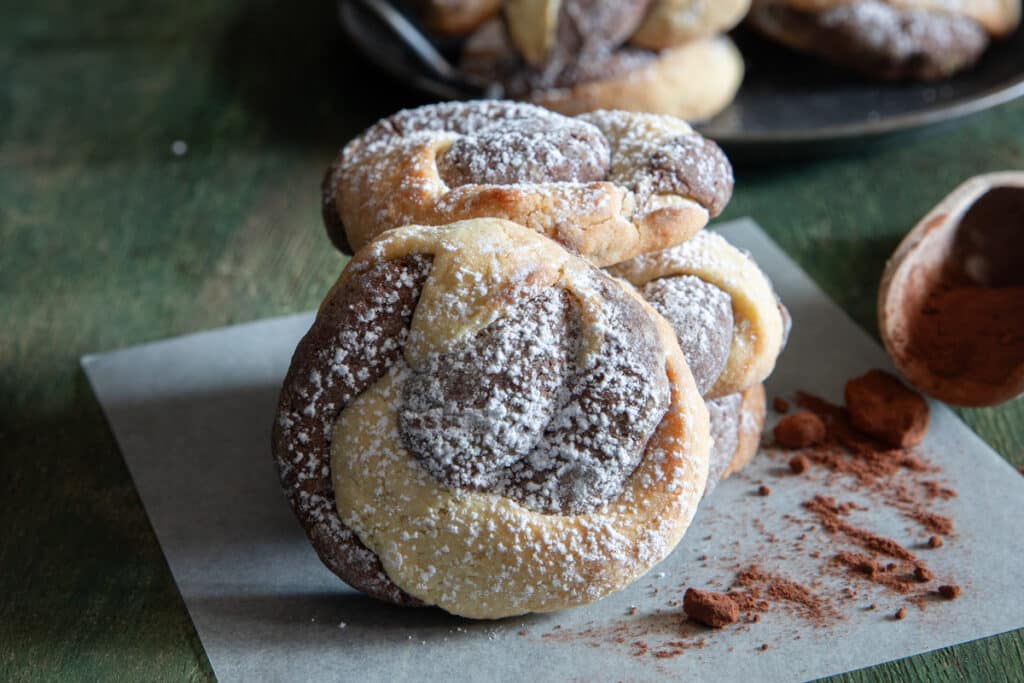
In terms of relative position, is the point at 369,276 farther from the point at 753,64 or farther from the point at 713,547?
the point at 753,64

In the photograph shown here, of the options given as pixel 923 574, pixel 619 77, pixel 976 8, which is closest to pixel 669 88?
pixel 619 77

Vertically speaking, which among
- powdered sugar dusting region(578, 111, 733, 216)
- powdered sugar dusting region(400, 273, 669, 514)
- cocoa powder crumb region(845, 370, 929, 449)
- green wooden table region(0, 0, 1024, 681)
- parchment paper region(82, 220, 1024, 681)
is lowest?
green wooden table region(0, 0, 1024, 681)

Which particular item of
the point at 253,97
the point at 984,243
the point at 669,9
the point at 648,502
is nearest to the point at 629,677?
the point at 648,502

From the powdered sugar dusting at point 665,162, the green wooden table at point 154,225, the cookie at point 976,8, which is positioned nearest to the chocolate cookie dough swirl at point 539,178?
the powdered sugar dusting at point 665,162

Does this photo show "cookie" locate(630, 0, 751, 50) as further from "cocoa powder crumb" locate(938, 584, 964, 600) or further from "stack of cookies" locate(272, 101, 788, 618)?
"cocoa powder crumb" locate(938, 584, 964, 600)

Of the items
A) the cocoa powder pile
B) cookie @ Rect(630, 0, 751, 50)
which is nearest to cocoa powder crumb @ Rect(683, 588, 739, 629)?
the cocoa powder pile

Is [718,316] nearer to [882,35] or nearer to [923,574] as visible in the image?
[923,574]

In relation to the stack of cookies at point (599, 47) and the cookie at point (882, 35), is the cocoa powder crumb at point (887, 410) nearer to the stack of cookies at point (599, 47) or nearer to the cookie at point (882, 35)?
the stack of cookies at point (599, 47)
